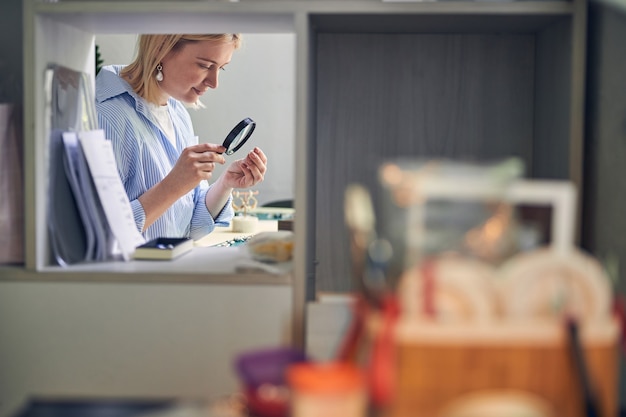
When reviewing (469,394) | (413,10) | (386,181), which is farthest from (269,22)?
(469,394)

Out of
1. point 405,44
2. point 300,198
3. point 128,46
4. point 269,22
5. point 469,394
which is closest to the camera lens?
point 469,394

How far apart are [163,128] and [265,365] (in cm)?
190

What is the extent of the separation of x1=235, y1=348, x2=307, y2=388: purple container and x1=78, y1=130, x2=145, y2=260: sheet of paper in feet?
1.88

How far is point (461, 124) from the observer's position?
1.75 m

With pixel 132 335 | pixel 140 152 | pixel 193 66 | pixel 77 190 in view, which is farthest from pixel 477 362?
pixel 193 66

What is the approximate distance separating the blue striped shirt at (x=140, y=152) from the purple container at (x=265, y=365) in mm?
1351

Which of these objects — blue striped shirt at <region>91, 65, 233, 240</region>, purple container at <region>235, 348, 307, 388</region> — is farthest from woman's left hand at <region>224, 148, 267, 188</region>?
purple container at <region>235, 348, 307, 388</region>

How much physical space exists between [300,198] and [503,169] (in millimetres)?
494

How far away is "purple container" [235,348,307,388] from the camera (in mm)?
1018

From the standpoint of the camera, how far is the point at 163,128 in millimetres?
2832

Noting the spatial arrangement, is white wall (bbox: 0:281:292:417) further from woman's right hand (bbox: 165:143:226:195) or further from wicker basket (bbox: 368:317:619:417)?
woman's right hand (bbox: 165:143:226:195)

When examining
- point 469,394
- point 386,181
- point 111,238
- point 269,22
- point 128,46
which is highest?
point 128,46

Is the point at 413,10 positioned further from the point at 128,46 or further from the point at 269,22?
the point at 128,46

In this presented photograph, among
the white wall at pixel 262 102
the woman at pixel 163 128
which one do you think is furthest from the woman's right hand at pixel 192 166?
the white wall at pixel 262 102
